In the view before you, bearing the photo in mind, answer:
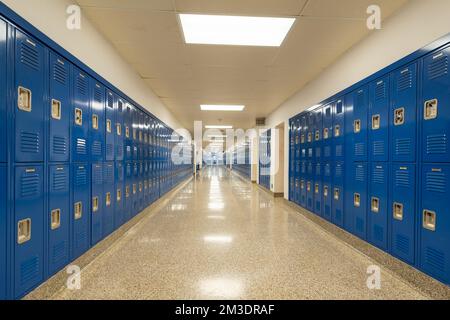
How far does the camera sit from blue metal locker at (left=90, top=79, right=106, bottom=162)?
2705 millimetres

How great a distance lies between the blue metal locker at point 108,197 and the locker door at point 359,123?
3125 millimetres

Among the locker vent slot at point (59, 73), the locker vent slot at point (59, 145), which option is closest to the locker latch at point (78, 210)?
the locker vent slot at point (59, 145)

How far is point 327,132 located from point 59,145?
3.55 m

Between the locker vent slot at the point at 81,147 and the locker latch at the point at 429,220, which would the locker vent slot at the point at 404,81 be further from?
the locker vent slot at the point at 81,147

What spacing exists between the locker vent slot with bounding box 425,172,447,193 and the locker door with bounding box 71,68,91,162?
10.3 feet

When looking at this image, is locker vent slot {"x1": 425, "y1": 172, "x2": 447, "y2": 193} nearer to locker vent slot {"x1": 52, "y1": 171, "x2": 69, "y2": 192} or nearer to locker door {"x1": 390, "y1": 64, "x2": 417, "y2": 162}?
locker door {"x1": 390, "y1": 64, "x2": 417, "y2": 162}

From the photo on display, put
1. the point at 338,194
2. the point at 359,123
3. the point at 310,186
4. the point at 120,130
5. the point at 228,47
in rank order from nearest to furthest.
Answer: the point at 359,123, the point at 228,47, the point at 120,130, the point at 338,194, the point at 310,186

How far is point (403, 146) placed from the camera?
235 cm

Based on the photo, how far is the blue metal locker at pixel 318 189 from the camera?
418cm

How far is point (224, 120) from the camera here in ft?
30.8

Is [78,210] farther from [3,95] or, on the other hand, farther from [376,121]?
[376,121]

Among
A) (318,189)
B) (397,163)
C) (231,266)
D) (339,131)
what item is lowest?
(231,266)

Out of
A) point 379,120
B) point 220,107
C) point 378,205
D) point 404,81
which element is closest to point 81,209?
point 378,205
